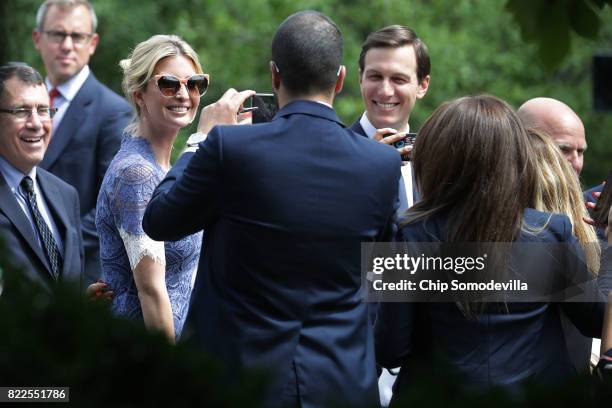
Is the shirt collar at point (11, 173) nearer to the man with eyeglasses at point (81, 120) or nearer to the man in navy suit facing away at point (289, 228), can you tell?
the man with eyeglasses at point (81, 120)

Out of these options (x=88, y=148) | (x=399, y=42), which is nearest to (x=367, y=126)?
(x=399, y=42)

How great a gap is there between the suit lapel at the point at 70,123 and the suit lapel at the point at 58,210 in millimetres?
1956

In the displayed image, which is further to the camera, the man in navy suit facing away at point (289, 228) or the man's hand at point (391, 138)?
the man's hand at point (391, 138)

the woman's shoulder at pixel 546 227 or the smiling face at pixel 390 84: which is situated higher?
the smiling face at pixel 390 84

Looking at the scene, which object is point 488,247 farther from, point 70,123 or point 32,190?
point 70,123

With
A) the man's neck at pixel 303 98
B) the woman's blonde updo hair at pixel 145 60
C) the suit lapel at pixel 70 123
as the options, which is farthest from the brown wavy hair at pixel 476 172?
the suit lapel at pixel 70 123

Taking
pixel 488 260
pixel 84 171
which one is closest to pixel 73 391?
pixel 488 260

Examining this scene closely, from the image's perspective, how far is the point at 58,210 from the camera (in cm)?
562

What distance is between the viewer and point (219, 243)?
383cm

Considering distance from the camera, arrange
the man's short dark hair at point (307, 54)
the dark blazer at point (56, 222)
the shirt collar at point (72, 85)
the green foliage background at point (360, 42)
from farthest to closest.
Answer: the green foliage background at point (360, 42) → the shirt collar at point (72, 85) → the dark blazer at point (56, 222) → the man's short dark hair at point (307, 54)

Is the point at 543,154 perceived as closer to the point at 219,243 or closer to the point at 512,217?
the point at 512,217

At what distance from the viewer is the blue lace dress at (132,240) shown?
4.76 metres

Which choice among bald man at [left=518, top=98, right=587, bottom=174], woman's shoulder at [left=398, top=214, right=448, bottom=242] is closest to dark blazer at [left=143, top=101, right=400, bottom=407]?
woman's shoulder at [left=398, top=214, right=448, bottom=242]

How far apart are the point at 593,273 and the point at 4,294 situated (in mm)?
2596
